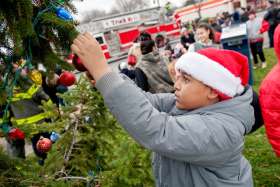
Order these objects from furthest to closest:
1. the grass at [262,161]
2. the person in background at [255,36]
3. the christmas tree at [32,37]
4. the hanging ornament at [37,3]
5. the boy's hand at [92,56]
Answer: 1. the person in background at [255,36]
2. the grass at [262,161]
3. the hanging ornament at [37,3]
4. the christmas tree at [32,37]
5. the boy's hand at [92,56]

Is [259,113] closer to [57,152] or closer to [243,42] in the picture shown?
[57,152]

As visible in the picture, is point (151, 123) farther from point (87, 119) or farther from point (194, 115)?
point (87, 119)

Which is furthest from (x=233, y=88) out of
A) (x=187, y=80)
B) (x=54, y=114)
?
(x=54, y=114)

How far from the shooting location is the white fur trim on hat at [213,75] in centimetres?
167

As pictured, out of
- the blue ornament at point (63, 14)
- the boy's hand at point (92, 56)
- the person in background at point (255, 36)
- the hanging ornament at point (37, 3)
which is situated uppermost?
the hanging ornament at point (37, 3)

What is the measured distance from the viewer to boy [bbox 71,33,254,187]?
138 cm

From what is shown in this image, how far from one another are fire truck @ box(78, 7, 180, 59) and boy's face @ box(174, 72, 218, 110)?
22941mm

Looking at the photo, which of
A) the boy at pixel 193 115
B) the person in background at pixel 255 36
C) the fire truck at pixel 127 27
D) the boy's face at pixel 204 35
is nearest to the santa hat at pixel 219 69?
the boy at pixel 193 115

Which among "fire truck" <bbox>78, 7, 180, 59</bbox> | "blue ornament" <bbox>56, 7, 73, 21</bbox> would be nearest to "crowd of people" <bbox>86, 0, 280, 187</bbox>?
"blue ornament" <bbox>56, 7, 73, 21</bbox>

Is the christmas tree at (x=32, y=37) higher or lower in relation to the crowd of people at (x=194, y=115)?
higher

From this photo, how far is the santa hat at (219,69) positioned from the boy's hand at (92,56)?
50 cm

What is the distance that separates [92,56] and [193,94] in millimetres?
535

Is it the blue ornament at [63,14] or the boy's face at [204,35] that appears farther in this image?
the boy's face at [204,35]

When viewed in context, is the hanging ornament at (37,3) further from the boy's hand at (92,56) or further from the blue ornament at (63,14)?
the boy's hand at (92,56)
